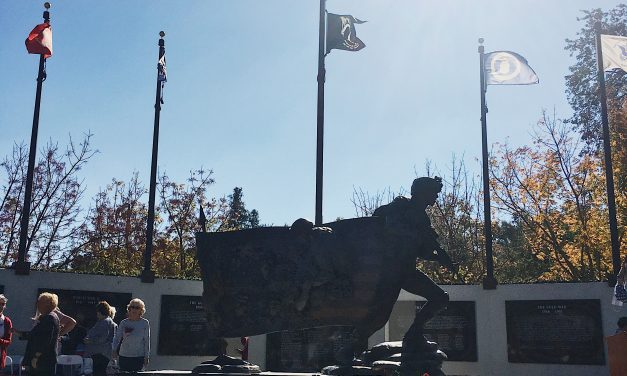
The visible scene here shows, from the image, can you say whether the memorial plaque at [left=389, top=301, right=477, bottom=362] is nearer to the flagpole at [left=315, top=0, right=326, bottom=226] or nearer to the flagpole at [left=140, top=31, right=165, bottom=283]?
→ the flagpole at [left=315, top=0, right=326, bottom=226]

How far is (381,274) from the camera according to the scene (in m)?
5.82

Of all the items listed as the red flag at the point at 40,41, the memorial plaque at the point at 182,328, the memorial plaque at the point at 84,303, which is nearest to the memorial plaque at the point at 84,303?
the memorial plaque at the point at 84,303

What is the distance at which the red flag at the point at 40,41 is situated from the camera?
1433cm

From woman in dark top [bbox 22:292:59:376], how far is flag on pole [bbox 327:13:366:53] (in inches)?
397

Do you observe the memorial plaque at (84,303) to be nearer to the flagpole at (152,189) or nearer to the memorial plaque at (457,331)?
the flagpole at (152,189)

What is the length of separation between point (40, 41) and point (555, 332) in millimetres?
12666

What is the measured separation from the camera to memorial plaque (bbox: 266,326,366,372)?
12781mm

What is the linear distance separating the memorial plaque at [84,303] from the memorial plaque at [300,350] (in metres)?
3.18

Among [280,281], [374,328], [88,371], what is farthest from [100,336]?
[374,328]

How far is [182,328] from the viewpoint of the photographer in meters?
13.3

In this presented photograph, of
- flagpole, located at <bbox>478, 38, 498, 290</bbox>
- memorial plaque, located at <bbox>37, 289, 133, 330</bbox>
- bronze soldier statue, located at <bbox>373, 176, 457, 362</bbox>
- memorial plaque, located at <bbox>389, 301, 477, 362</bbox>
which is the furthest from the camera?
flagpole, located at <bbox>478, 38, 498, 290</bbox>

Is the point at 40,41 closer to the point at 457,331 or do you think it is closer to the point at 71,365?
the point at 71,365

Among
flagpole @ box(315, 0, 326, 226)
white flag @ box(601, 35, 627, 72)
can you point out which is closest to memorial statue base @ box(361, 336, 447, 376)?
flagpole @ box(315, 0, 326, 226)

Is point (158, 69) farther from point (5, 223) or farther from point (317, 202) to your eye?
point (5, 223)
